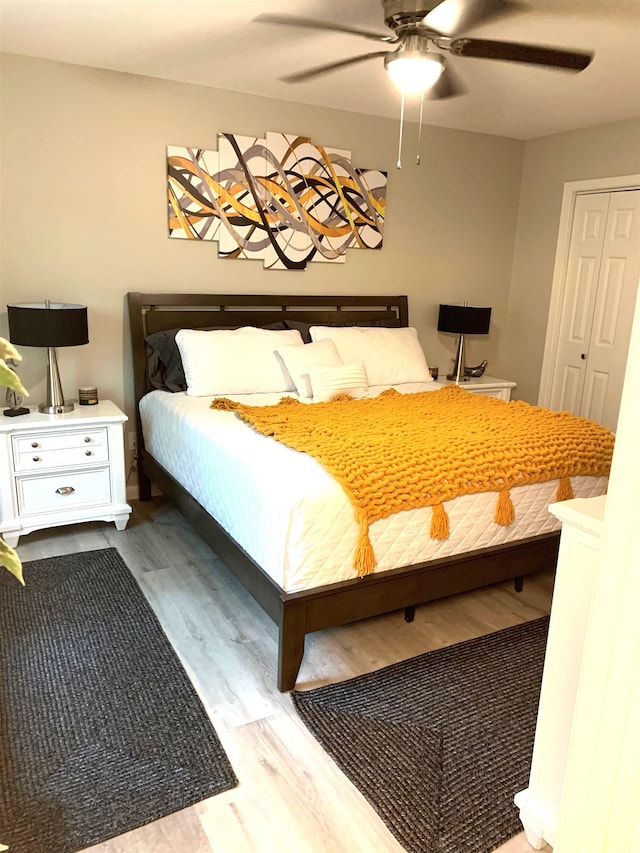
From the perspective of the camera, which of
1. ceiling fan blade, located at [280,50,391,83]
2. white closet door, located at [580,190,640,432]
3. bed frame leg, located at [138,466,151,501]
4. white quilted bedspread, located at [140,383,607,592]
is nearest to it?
white quilted bedspread, located at [140,383,607,592]

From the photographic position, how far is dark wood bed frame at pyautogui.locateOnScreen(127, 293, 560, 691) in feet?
7.10

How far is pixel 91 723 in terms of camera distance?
1996mm

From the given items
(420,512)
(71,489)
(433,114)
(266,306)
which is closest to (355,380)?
(266,306)

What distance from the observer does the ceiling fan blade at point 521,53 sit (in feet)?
7.64

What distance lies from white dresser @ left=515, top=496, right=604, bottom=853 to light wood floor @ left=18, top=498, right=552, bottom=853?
0.47ft

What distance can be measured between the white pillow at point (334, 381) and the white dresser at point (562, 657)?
6.72 ft

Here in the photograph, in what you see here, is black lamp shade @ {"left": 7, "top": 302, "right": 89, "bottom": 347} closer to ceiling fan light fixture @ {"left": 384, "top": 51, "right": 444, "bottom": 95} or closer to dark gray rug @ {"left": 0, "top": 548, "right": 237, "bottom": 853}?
dark gray rug @ {"left": 0, "top": 548, "right": 237, "bottom": 853}

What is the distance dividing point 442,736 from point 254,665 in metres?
0.72

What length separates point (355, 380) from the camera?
353 cm

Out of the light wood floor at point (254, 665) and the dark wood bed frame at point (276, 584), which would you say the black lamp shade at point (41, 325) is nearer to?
the dark wood bed frame at point (276, 584)

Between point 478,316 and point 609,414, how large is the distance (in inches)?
44.6

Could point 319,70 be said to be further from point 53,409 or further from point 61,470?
point 61,470

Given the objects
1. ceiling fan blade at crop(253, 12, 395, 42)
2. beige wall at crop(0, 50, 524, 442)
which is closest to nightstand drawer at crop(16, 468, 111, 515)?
beige wall at crop(0, 50, 524, 442)

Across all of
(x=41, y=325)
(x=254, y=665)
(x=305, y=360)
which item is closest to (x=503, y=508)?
(x=254, y=665)
